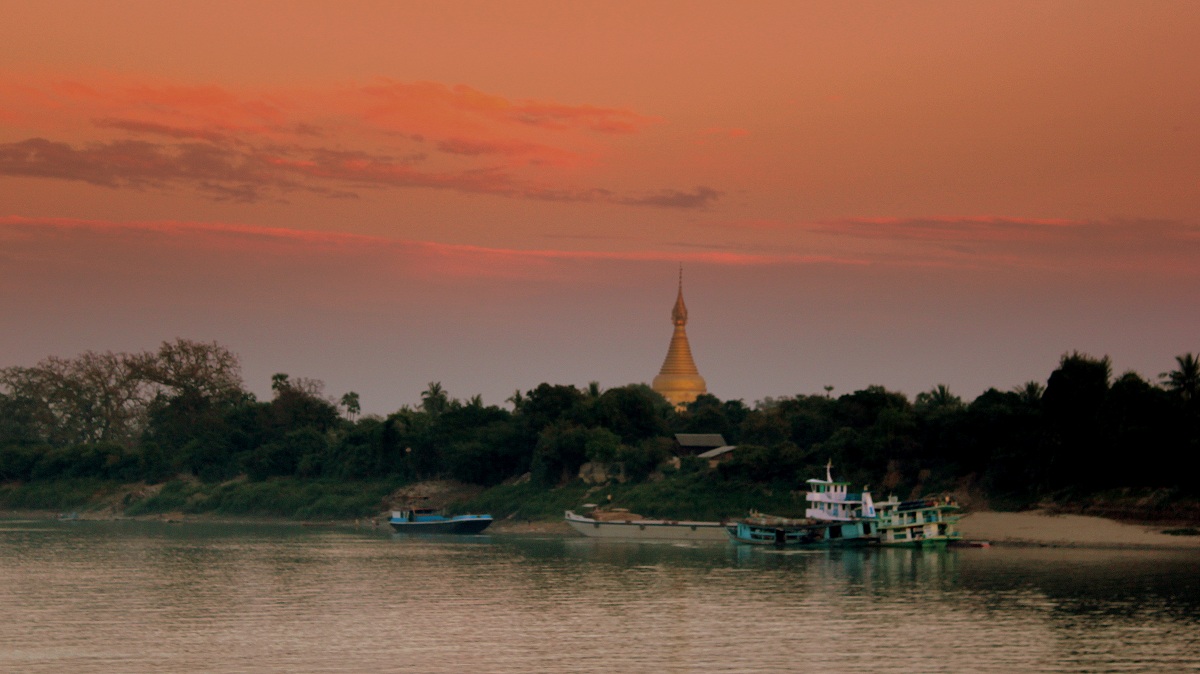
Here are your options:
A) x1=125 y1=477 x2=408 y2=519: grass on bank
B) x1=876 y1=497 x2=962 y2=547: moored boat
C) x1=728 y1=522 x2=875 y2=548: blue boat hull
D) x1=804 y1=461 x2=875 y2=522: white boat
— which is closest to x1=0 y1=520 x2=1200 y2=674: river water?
x1=728 y1=522 x2=875 y2=548: blue boat hull

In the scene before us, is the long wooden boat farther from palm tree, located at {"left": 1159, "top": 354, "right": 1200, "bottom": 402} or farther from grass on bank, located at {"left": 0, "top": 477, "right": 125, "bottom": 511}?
grass on bank, located at {"left": 0, "top": 477, "right": 125, "bottom": 511}

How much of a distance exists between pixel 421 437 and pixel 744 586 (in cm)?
7113

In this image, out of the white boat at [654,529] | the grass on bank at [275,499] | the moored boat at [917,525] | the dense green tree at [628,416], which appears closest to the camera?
the moored boat at [917,525]

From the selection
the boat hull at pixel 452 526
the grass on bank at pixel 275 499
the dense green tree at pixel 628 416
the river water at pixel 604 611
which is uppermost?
the dense green tree at pixel 628 416

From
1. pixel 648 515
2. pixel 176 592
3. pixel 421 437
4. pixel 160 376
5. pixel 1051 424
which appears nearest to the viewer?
pixel 176 592

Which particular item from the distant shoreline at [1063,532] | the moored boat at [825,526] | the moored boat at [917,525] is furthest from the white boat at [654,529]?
the distant shoreline at [1063,532]

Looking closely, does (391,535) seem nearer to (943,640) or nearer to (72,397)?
(943,640)

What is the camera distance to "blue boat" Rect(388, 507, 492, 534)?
105750mm

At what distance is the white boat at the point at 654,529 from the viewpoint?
9600 cm

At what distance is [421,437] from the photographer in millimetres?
128125

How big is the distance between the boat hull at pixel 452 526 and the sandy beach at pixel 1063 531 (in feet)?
122

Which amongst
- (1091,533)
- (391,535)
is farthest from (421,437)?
(1091,533)

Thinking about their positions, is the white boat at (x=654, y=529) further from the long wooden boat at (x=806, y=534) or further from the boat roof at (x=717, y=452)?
the boat roof at (x=717, y=452)

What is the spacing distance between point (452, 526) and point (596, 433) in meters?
16.2
